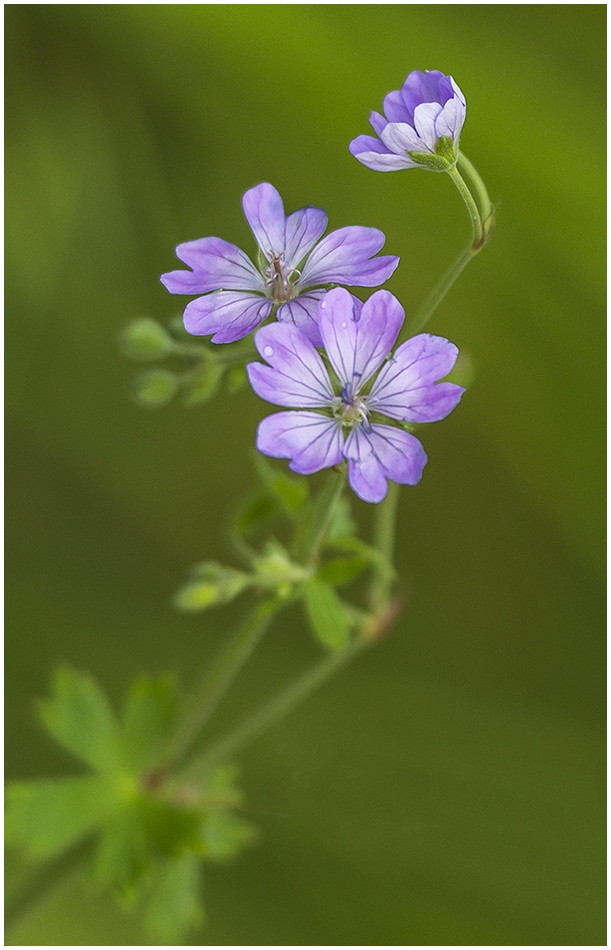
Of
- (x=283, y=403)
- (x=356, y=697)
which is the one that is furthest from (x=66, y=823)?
(x=283, y=403)

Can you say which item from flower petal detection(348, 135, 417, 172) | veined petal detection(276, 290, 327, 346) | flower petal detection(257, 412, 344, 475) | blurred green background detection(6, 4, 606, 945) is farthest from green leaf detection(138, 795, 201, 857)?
flower petal detection(348, 135, 417, 172)

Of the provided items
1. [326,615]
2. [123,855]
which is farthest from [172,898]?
[326,615]

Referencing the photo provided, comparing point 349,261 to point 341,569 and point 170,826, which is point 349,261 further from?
point 170,826

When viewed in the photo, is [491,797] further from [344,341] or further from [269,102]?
[269,102]

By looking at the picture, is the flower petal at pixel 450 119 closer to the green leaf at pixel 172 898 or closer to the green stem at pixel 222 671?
the green stem at pixel 222 671

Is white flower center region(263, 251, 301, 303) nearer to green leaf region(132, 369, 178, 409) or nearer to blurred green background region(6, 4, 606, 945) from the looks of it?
green leaf region(132, 369, 178, 409)

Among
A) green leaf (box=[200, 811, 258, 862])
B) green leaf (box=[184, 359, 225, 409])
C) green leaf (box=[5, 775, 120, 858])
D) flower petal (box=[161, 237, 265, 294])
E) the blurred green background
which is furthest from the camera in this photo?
the blurred green background

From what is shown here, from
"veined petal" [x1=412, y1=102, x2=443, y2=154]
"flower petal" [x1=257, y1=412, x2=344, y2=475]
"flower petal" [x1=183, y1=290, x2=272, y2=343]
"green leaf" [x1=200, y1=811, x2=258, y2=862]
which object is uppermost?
"veined petal" [x1=412, y1=102, x2=443, y2=154]

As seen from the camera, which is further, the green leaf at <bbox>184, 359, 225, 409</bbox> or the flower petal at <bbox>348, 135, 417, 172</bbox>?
the green leaf at <bbox>184, 359, 225, 409</bbox>
